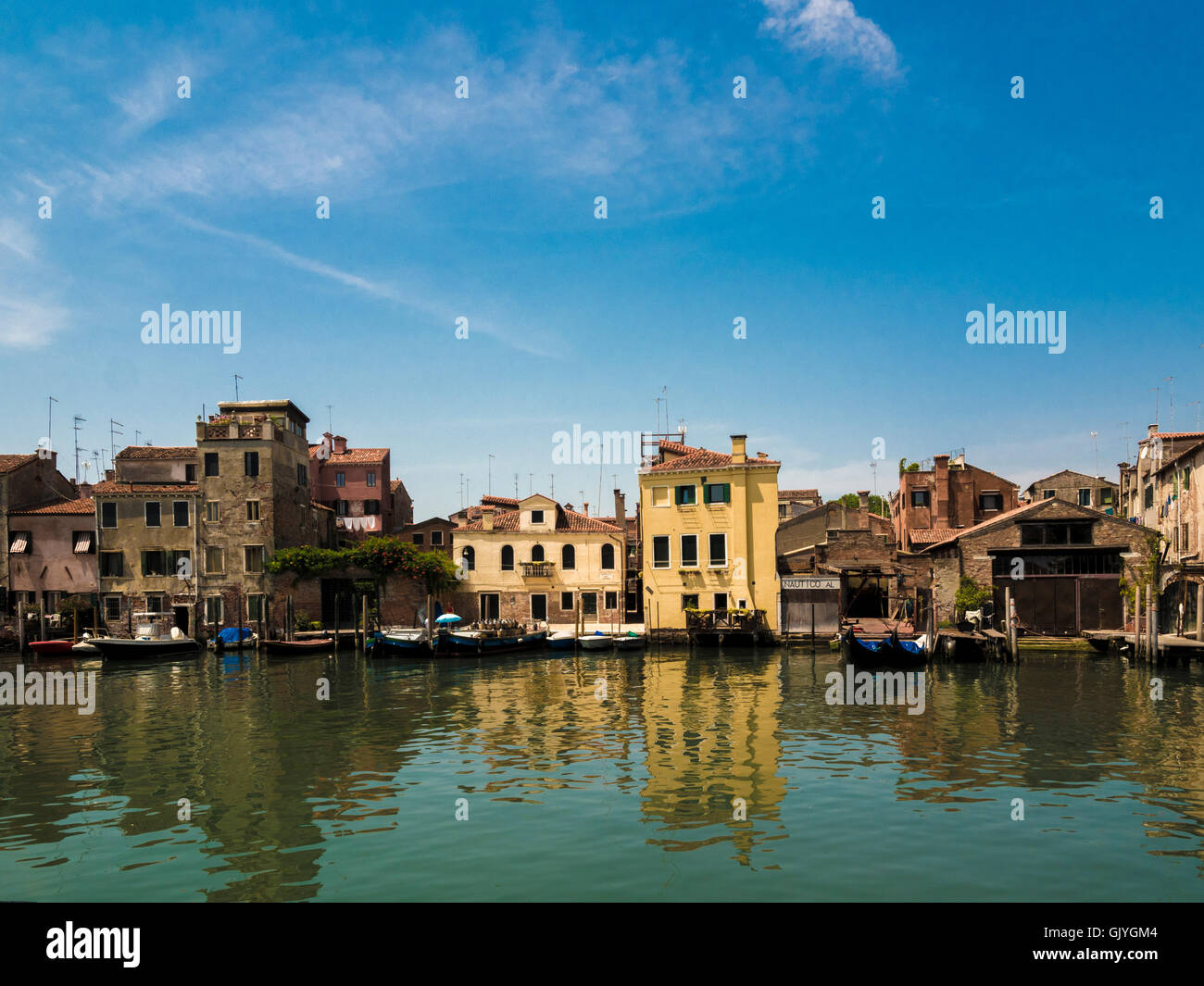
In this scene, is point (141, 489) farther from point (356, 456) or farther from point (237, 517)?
point (356, 456)

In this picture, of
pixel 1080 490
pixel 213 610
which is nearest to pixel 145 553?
pixel 213 610

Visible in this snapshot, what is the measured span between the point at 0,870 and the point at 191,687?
20.5 metres

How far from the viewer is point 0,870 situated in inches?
446

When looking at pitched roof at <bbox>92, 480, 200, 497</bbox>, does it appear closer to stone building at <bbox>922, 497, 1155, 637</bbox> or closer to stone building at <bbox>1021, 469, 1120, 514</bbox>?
stone building at <bbox>922, 497, 1155, 637</bbox>

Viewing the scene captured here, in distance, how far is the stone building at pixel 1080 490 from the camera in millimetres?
59344

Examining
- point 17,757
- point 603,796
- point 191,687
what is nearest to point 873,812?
point 603,796

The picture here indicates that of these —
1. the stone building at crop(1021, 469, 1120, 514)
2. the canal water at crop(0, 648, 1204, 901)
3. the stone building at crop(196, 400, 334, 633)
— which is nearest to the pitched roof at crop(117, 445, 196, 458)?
the stone building at crop(196, 400, 334, 633)

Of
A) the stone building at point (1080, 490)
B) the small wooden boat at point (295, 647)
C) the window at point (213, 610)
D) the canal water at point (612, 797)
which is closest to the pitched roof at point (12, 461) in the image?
the window at point (213, 610)

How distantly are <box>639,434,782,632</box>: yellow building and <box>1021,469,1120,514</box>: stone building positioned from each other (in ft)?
86.4

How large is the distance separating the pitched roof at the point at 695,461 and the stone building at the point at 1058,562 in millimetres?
10561

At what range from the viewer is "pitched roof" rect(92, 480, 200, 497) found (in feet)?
158

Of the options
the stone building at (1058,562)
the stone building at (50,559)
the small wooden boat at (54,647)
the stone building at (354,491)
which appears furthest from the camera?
the stone building at (354,491)

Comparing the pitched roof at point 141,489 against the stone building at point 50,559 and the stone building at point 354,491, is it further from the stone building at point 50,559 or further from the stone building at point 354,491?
the stone building at point 354,491

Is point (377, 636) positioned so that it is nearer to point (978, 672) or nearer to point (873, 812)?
point (978, 672)
